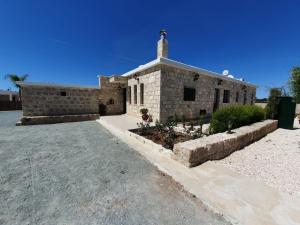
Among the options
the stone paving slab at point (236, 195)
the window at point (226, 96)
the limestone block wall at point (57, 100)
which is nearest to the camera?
the stone paving slab at point (236, 195)

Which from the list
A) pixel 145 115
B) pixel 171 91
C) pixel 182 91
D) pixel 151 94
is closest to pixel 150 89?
pixel 151 94

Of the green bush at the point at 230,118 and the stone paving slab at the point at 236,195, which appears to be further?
the green bush at the point at 230,118

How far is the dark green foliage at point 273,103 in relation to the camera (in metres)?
7.42

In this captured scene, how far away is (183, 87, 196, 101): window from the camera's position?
855 centimetres

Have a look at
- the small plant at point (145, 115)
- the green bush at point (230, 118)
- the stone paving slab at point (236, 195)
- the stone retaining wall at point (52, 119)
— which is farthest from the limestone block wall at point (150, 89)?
the stone paving slab at point (236, 195)

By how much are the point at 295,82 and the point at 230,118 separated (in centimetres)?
679

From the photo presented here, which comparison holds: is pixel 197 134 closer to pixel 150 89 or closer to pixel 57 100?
pixel 150 89

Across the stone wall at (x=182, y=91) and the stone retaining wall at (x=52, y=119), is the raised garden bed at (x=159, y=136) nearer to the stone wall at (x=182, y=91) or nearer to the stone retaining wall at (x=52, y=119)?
the stone wall at (x=182, y=91)

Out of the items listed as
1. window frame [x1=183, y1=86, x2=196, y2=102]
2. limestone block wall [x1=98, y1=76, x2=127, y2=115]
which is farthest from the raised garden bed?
limestone block wall [x1=98, y1=76, x2=127, y2=115]

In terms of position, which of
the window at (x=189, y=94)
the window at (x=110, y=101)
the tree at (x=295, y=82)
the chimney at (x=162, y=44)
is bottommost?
the window at (x=110, y=101)

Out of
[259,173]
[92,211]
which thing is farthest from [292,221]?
[92,211]

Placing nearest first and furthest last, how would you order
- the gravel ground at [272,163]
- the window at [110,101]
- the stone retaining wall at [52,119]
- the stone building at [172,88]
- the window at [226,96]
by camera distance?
the gravel ground at [272,163] < the stone building at [172,88] < the stone retaining wall at [52,119] < the window at [226,96] < the window at [110,101]

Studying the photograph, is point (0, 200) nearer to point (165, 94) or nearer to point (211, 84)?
point (165, 94)

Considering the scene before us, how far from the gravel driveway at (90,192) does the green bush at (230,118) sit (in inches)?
118
